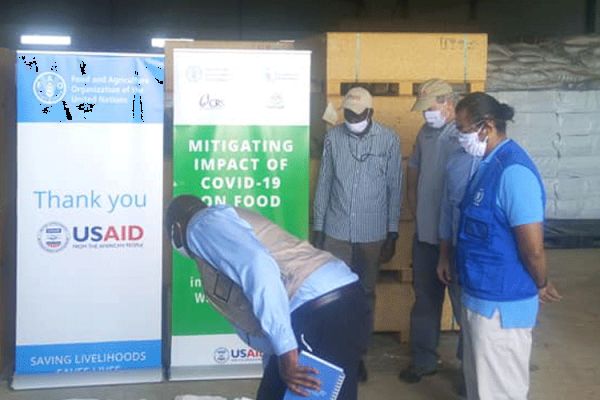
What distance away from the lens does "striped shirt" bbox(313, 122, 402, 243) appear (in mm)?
5453

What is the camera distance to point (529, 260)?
12.2 feet

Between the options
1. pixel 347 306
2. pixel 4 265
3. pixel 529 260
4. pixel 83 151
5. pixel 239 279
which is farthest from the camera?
pixel 4 265

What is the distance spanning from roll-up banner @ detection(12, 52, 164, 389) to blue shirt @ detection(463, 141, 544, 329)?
2.22 metres

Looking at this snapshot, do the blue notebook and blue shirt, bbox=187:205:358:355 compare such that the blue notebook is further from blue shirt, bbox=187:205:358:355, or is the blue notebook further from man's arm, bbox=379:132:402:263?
man's arm, bbox=379:132:402:263

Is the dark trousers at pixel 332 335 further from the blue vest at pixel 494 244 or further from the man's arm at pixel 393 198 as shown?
the man's arm at pixel 393 198

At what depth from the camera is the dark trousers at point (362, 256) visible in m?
5.49

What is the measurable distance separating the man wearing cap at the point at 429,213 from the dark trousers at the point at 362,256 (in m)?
0.24

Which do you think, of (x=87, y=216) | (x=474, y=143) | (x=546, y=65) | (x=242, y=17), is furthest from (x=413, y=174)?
(x=242, y=17)

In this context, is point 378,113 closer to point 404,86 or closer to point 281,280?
point 404,86

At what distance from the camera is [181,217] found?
3266mm

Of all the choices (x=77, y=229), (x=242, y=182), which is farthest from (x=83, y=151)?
(x=242, y=182)

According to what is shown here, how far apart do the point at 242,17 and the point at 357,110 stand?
11707 millimetres

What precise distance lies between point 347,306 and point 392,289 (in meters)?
3.15

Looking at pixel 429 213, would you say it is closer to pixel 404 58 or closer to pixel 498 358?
pixel 404 58
